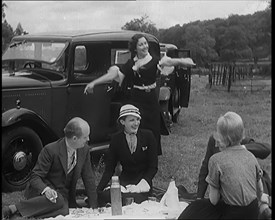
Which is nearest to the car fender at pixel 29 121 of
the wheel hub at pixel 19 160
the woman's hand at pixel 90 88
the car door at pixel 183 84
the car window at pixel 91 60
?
the wheel hub at pixel 19 160

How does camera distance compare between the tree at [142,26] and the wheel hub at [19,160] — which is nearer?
the wheel hub at [19,160]

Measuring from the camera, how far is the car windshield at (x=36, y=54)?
5105 millimetres

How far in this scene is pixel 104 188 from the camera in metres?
4.40

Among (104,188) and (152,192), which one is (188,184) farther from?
(104,188)

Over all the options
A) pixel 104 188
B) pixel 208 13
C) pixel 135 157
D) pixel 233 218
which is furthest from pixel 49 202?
pixel 208 13

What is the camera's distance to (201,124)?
16.8ft

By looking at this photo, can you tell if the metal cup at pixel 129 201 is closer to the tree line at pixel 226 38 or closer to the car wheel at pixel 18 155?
the car wheel at pixel 18 155

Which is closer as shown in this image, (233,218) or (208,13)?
(233,218)

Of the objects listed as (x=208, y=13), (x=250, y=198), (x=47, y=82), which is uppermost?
(x=208, y=13)

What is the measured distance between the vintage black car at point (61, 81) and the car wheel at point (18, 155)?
0.03ft

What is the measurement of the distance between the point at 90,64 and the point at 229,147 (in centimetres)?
234

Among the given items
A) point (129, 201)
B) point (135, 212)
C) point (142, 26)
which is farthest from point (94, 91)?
point (135, 212)

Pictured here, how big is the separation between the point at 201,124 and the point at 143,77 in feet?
2.61

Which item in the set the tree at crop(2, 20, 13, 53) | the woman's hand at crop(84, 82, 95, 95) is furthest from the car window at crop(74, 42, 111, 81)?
the tree at crop(2, 20, 13, 53)
